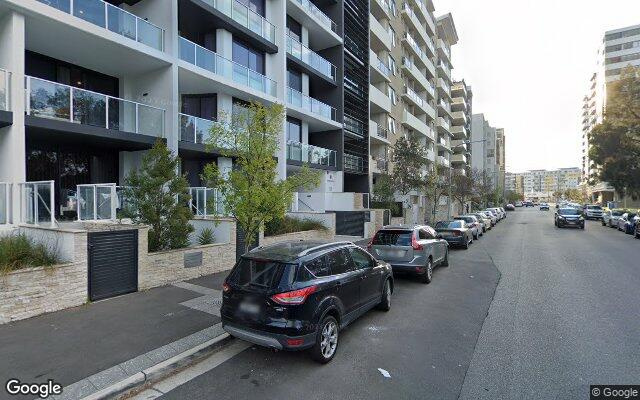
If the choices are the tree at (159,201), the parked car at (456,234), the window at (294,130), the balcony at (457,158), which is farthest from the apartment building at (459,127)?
the tree at (159,201)

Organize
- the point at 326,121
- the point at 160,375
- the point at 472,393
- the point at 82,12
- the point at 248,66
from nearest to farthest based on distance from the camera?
the point at 472,393, the point at 160,375, the point at 82,12, the point at 248,66, the point at 326,121

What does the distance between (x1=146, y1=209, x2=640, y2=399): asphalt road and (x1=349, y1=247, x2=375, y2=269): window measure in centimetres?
106

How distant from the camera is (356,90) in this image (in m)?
25.1

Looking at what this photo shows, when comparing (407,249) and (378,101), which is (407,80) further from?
(407,249)

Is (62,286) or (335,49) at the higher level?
(335,49)

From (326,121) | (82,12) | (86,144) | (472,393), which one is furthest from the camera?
(326,121)

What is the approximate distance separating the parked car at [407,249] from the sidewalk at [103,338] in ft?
15.1

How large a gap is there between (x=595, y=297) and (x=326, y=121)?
16.6 m

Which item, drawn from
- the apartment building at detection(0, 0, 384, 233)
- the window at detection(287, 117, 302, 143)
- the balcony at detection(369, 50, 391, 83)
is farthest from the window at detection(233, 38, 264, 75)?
the balcony at detection(369, 50, 391, 83)

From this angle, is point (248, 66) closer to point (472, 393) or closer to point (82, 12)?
point (82, 12)

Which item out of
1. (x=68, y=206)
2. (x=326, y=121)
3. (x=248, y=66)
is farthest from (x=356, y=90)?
(x=68, y=206)

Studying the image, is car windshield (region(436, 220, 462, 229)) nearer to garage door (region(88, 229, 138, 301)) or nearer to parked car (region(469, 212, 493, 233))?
parked car (region(469, 212, 493, 233))

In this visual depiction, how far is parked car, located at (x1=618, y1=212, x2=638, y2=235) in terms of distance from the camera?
22561 mm

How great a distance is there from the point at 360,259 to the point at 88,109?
31.7ft
